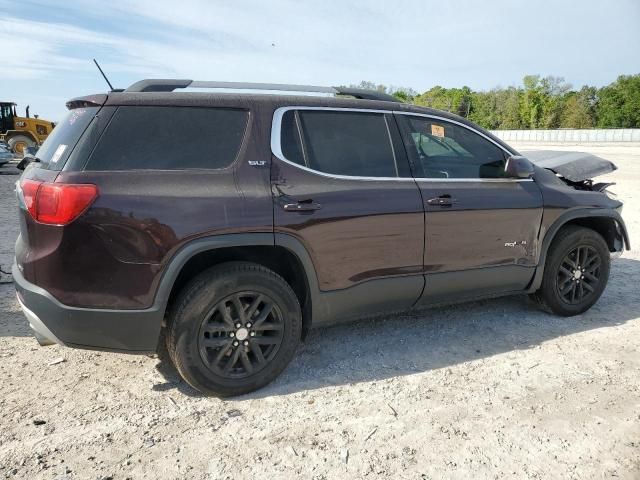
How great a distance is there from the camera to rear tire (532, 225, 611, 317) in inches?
167

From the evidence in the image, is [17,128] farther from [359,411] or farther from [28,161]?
[359,411]

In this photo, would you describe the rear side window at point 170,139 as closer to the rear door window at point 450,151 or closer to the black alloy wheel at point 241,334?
the black alloy wheel at point 241,334

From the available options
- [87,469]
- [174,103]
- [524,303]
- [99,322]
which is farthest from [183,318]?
[524,303]

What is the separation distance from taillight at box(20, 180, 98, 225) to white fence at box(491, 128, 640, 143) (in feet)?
162

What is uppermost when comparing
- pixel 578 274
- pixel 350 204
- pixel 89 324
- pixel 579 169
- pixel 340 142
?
pixel 340 142

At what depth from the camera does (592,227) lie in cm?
460

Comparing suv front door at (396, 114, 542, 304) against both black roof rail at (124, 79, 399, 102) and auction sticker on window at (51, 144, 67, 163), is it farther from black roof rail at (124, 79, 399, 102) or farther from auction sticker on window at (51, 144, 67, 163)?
auction sticker on window at (51, 144, 67, 163)

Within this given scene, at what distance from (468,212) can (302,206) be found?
1349 millimetres

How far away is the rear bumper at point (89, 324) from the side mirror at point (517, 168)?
Result: 9.00 feet

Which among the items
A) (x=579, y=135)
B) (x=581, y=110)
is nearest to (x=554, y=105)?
(x=581, y=110)

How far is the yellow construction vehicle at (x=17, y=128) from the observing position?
24.3 m

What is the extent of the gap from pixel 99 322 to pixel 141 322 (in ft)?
0.72

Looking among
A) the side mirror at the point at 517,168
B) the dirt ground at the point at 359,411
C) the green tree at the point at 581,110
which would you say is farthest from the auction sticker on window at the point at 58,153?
the green tree at the point at 581,110

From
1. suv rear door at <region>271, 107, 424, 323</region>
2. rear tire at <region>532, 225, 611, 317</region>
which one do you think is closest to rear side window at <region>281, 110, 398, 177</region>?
suv rear door at <region>271, 107, 424, 323</region>
